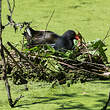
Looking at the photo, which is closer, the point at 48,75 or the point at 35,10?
the point at 48,75

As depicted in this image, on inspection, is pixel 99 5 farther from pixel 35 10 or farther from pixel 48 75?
pixel 48 75

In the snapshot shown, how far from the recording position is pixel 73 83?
12.6ft

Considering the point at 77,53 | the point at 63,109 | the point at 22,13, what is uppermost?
the point at 22,13

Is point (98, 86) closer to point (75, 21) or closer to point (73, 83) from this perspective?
point (73, 83)

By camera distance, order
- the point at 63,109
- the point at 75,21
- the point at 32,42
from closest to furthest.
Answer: the point at 63,109 < the point at 32,42 < the point at 75,21

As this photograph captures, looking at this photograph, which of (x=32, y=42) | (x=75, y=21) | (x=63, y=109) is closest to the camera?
(x=63, y=109)

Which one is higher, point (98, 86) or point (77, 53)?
point (77, 53)

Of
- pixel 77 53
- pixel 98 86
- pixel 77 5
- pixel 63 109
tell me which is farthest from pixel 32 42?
pixel 77 5

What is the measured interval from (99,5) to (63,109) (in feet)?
13.0

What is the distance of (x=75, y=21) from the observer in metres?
6.14

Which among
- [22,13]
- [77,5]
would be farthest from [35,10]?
[77,5]

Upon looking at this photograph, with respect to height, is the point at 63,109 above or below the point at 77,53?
below

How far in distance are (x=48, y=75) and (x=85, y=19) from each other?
2519 millimetres

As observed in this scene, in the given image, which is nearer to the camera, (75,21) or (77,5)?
(75,21)
